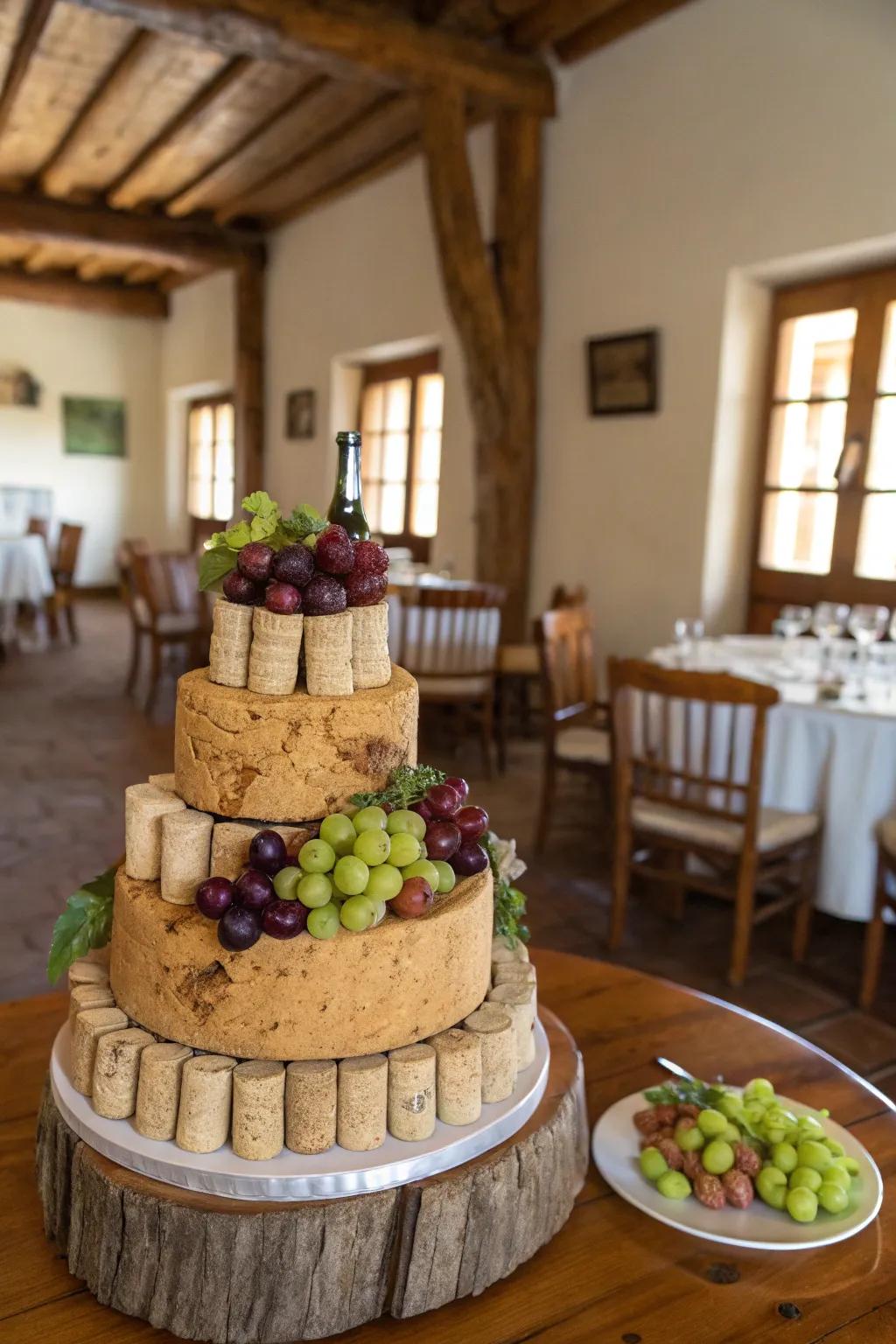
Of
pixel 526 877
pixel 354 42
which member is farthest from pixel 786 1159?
pixel 354 42

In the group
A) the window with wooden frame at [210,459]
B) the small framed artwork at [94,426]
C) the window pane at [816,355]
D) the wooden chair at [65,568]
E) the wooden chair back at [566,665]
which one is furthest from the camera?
the small framed artwork at [94,426]

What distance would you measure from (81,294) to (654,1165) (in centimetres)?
1133

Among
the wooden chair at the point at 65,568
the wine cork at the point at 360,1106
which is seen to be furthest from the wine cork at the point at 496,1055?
the wooden chair at the point at 65,568

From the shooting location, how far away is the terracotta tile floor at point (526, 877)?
2543mm

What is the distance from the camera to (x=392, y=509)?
7.39 metres

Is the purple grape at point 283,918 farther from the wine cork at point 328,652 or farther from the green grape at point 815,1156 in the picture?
the green grape at point 815,1156

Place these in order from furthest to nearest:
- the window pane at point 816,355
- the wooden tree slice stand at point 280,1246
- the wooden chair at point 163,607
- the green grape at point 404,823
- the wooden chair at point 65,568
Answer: the wooden chair at point 65,568 < the wooden chair at point 163,607 < the window pane at point 816,355 < the green grape at point 404,823 < the wooden tree slice stand at point 280,1246

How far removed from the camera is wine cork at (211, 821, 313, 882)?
1.00 metres

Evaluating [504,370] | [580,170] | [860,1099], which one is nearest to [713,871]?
[860,1099]

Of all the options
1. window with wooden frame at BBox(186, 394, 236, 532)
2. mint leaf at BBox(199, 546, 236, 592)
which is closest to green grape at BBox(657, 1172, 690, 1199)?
mint leaf at BBox(199, 546, 236, 592)

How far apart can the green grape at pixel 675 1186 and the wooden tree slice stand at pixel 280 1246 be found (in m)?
0.17

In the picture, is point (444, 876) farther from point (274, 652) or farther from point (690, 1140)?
point (690, 1140)

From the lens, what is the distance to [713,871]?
10.3 ft

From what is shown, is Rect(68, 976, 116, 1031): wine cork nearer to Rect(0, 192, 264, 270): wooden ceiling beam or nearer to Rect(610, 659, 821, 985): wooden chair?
Rect(610, 659, 821, 985): wooden chair
